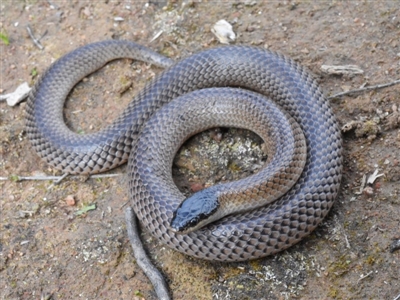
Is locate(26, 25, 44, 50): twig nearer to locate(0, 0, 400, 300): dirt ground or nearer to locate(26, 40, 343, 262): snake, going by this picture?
locate(0, 0, 400, 300): dirt ground

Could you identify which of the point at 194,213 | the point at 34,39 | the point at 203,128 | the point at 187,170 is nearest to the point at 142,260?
the point at 194,213

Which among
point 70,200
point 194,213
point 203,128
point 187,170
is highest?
point 194,213

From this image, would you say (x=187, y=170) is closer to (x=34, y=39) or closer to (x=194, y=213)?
(x=194, y=213)

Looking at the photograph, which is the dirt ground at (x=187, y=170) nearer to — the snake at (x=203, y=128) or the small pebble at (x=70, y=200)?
the small pebble at (x=70, y=200)

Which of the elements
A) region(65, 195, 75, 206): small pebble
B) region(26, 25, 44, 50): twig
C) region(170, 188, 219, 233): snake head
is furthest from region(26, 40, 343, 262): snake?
region(26, 25, 44, 50): twig

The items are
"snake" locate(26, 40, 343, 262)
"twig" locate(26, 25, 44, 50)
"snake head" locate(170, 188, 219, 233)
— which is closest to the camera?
"snake head" locate(170, 188, 219, 233)

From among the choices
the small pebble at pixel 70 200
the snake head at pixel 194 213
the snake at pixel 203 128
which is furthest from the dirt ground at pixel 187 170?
the snake head at pixel 194 213

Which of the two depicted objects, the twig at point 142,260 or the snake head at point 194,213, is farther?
the twig at point 142,260
